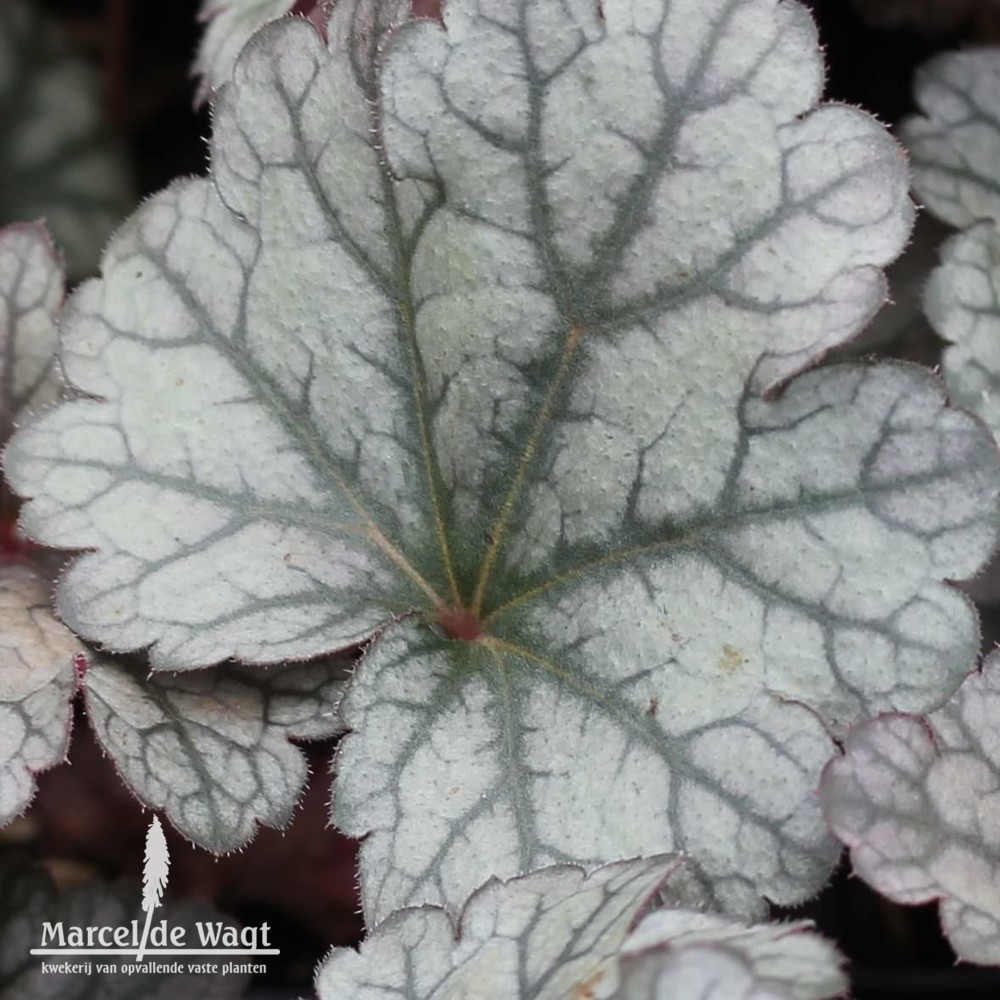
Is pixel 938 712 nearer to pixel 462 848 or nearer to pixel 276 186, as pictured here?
pixel 462 848

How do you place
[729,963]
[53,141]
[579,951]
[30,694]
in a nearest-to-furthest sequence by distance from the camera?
[729,963] → [579,951] → [30,694] → [53,141]

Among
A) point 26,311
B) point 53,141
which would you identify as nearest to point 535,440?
point 26,311

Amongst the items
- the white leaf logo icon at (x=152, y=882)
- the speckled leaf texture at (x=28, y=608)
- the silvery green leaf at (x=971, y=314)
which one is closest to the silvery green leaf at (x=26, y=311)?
the speckled leaf texture at (x=28, y=608)

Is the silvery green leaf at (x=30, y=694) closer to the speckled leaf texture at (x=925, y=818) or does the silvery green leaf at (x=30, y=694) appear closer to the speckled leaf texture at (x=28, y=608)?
the speckled leaf texture at (x=28, y=608)

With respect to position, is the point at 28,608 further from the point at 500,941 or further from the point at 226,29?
the point at 226,29

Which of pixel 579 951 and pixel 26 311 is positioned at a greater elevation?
pixel 26 311

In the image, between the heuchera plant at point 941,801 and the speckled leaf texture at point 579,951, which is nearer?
the speckled leaf texture at point 579,951

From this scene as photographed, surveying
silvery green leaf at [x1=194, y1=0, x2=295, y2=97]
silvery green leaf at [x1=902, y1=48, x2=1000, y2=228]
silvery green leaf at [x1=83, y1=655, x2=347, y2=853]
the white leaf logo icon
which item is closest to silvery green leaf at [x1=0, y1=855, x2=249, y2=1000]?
the white leaf logo icon
